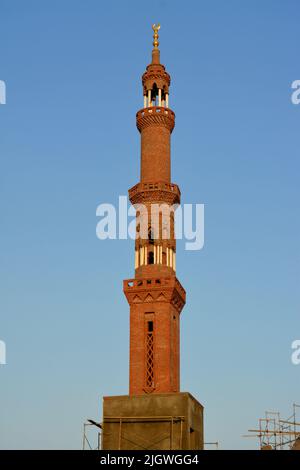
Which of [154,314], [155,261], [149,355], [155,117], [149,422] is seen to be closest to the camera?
[149,422]

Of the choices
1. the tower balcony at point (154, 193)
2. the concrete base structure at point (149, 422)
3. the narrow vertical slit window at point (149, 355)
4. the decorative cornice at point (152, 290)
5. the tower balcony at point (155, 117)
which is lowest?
the concrete base structure at point (149, 422)

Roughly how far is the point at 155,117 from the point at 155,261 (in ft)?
45.5

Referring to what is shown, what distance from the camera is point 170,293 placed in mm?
61688

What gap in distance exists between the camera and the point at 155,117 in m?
68.9

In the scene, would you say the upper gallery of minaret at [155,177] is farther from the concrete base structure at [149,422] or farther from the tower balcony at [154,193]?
the concrete base structure at [149,422]

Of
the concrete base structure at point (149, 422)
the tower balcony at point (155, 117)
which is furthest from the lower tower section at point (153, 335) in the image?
the tower balcony at point (155, 117)

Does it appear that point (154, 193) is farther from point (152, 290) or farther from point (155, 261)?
point (152, 290)

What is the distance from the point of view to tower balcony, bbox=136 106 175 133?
6900 centimetres

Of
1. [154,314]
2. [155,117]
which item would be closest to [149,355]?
[154,314]

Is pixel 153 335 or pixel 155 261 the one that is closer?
pixel 153 335

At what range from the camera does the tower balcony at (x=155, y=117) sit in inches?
2717

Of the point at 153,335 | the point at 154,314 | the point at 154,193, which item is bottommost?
the point at 153,335

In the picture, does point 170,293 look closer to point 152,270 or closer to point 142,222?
point 152,270

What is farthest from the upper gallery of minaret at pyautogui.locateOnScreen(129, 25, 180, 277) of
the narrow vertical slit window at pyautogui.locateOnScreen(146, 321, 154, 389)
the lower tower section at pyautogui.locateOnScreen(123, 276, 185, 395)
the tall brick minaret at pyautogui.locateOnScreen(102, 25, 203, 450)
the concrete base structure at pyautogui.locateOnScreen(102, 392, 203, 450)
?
the concrete base structure at pyautogui.locateOnScreen(102, 392, 203, 450)
